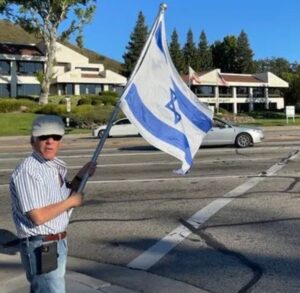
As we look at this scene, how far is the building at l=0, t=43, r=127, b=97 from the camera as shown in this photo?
74.0m

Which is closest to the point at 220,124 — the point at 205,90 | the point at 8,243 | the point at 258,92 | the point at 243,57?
the point at 8,243

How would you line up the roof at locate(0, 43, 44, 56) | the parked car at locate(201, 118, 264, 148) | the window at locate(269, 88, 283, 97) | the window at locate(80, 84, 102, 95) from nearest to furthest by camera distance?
the parked car at locate(201, 118, 264, 148), the roof at locate(0, 43, 44, 56), the window at locate(80, 84, 102, 95), the window at locate(269, 88, 283, 97)

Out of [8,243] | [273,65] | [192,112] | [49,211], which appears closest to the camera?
[49,211]

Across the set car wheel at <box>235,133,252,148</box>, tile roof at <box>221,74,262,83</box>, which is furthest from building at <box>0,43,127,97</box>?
car wheel at <box>235,133,252,148</box>

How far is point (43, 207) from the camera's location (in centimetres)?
365

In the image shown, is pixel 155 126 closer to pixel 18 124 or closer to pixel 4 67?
pixel 18 124

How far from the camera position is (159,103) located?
4.77 meters

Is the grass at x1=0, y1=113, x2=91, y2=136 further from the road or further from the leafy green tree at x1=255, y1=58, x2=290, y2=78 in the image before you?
the leafy green tree at x1=255, y1=58, x2=290, y2=78

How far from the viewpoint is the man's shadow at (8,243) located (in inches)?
294

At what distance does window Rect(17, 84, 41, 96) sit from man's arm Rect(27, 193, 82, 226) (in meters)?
72.9

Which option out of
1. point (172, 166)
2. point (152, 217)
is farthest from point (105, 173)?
point (152, 217)

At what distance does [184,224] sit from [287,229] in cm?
144

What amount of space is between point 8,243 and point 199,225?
2.61m

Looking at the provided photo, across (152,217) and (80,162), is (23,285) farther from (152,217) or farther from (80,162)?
(80,162)
